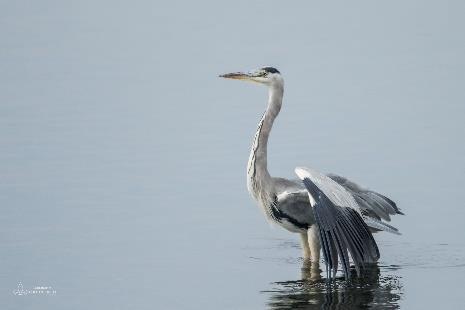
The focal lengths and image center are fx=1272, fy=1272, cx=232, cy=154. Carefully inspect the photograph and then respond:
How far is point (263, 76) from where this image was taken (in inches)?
514

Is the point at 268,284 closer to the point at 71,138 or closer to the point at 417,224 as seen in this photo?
the point at 417,224

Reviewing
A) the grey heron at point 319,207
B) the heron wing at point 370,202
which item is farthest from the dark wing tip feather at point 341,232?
the heron wing at point 370,202

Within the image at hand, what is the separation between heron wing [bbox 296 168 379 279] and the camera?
10.9 m

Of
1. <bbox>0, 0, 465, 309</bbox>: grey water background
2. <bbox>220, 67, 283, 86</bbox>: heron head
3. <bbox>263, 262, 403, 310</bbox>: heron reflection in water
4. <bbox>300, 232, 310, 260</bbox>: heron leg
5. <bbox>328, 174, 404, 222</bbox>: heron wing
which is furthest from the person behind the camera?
<bbox>220, 67, 283, 86</bbox>: heron head

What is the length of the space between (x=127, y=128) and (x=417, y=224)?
6152 mm

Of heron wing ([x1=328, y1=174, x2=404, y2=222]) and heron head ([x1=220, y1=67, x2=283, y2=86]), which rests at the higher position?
heron head ([x1=220, y1=67, x2=283, y2=86])

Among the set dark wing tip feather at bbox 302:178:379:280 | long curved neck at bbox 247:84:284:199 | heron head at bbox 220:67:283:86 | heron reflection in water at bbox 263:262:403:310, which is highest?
heron head at bbox 220:67:283:86

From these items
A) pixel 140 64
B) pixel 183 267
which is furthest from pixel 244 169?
pixel 140 64

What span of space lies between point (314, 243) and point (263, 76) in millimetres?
1952

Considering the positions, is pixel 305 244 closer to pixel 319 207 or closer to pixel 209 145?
pixel 319 207

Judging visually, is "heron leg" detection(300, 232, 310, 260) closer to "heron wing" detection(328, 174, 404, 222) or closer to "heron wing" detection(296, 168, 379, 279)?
"heron wing" detection(328, 174, 404, 222)

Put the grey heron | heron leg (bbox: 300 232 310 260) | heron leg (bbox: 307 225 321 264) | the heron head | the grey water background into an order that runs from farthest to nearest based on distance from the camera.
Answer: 1. the heron head
2. heron leg (bbox: 300 232 310 260)
3. heron leg (bbox: 307 225 321 264)
4. the grey water background
5. the grey heron

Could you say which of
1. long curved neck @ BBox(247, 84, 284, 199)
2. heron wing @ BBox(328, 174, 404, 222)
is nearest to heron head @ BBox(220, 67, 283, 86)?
long curved neck @ BBox(247, 84, 284, 199)

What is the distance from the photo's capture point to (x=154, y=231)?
13484 mm
